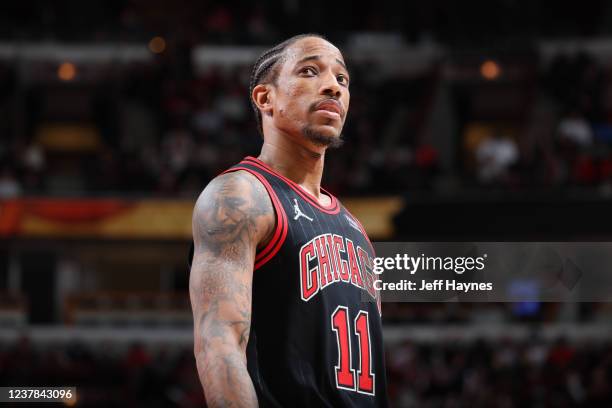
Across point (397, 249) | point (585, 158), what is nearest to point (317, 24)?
point (585, 158)

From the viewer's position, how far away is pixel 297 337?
3422mm

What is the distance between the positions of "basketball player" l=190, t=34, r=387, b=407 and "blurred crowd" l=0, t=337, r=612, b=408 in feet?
42.5

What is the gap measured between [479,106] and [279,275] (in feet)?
78.1

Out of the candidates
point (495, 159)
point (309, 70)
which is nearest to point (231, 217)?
point (309, 70)

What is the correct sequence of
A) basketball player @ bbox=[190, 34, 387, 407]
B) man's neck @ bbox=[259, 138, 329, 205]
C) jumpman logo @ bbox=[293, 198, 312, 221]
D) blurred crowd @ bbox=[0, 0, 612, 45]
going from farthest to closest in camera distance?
blurred crowd @ bbox=[0, 0, 612, 45] < man's neck @ bbox=[259, 138, 329, 205] < jumpman logo @ bbox=[293, 198, 312, 221] < basketball player @ bbox=[190, 34, 387, 407]

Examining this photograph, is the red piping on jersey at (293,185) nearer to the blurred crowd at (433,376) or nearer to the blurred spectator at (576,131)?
the blurred crowd at (433,376)

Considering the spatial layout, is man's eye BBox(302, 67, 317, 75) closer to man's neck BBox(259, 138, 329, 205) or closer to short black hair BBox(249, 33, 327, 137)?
short black hair BBox(249, 33, 327, 137)

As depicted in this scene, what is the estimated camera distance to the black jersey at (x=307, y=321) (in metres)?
3.40

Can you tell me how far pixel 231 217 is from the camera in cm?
338

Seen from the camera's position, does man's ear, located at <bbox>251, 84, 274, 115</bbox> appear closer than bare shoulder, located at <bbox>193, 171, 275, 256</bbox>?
No

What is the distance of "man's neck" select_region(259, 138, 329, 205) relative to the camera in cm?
379
